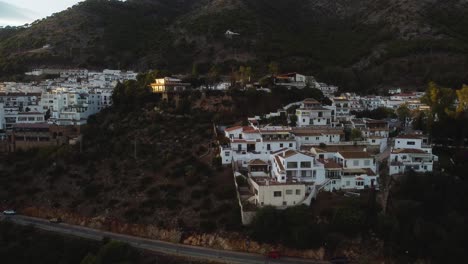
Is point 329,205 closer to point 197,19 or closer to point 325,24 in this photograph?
point 197,19

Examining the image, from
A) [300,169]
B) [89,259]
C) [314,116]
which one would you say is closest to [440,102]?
[314,116]

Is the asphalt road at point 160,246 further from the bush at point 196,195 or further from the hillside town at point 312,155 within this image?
the bush at point 196,195

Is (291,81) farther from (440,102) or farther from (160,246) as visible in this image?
(160,246)

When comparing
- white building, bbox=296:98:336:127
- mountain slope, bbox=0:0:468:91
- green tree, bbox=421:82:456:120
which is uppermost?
mountain slope, bbox=0:0:468:91

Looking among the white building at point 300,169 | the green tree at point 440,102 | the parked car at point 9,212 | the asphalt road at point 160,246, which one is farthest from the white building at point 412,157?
the parked car at point 9,212

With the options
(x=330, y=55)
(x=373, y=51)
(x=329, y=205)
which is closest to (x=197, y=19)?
(x=330, y=55)

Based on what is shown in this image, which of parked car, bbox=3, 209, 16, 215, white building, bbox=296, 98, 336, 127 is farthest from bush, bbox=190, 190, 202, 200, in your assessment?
parked car, bbox=3, 209, 16, 215

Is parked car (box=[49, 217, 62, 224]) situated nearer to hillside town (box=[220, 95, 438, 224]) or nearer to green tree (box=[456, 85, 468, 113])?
hillside town (box=[220, 95, 438, 224])
